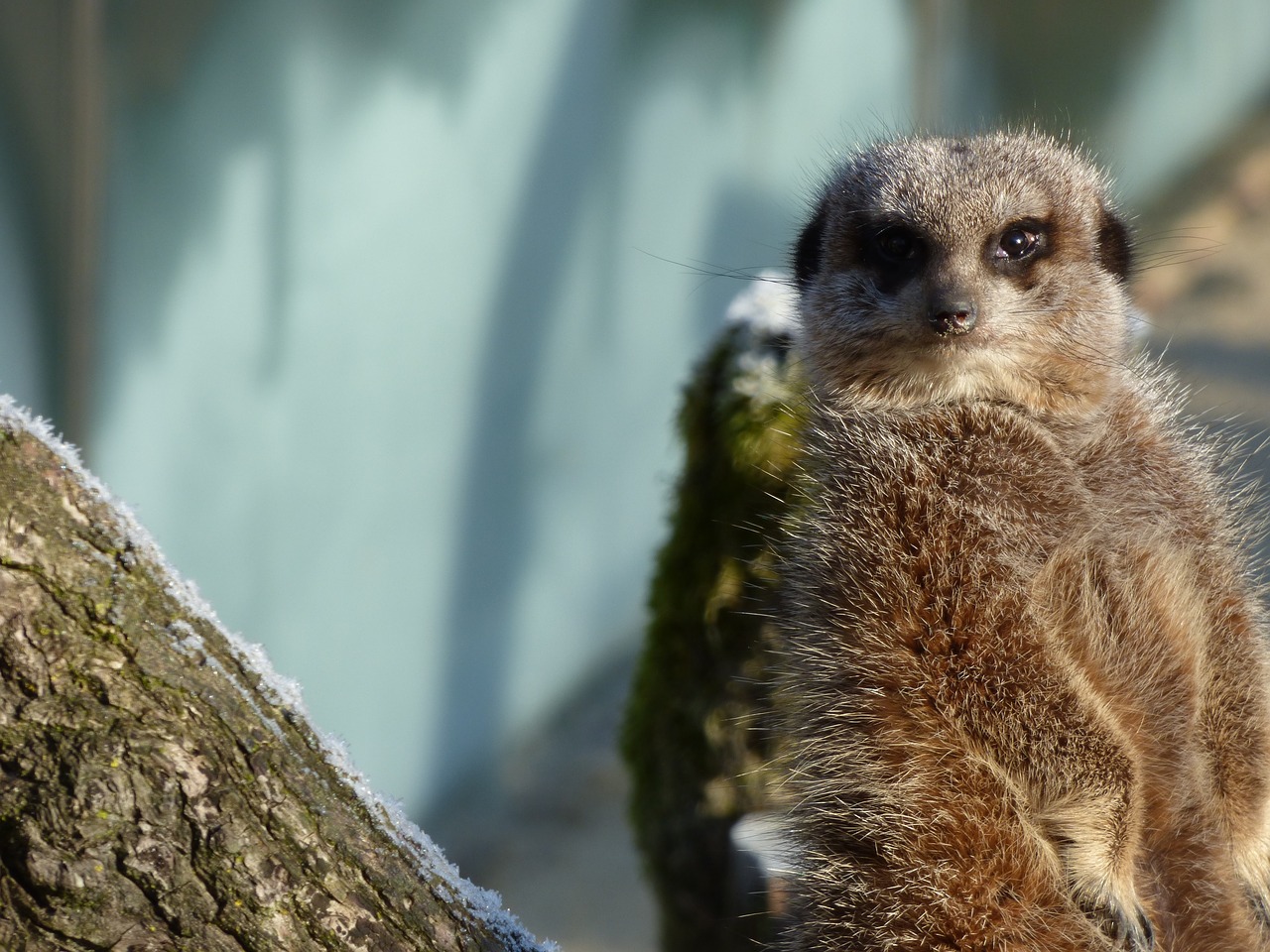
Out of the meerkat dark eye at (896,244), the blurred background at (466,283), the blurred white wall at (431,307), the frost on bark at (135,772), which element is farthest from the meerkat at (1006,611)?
the blurred white wall at (431,307)

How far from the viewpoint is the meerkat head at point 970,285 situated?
209 centimetres

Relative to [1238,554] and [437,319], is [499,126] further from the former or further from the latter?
[1238,554]

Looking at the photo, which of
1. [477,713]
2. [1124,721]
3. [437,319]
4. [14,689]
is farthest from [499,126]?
[14,689]

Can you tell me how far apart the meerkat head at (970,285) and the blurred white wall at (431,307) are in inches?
53.0

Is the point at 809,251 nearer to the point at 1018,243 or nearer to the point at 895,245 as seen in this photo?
the point at 895,245

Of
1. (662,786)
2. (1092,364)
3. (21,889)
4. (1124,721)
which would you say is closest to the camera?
(21,889)

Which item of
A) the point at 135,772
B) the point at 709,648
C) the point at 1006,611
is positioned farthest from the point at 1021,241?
the point at 135,772

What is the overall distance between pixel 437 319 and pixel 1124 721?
3639 millimetres

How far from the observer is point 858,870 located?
1.93 metres

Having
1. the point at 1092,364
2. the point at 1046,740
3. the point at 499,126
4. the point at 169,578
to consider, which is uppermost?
→ the point at 499,126

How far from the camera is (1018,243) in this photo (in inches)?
85.6

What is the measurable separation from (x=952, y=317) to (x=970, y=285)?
4.1 inches

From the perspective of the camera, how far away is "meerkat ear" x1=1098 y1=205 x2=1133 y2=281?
2.34 m

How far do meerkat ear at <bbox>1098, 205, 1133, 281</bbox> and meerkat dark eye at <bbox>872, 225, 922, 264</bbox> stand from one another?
1.32 ft
